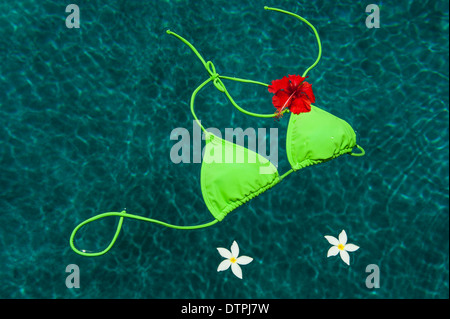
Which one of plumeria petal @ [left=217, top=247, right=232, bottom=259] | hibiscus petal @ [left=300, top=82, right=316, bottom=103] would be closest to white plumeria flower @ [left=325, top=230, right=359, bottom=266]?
plumeria petal @ [left=217, top=247, right=232, bottom=259]

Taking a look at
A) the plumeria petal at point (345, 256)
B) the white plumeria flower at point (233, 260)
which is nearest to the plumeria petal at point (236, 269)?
the white plumeria flower at point (233, 260)

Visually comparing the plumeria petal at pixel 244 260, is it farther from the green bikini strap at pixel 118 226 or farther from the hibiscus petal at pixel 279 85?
the hibiscus petal at pixel 279 85

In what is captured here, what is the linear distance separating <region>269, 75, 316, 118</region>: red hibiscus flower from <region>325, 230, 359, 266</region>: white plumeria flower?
176 cm

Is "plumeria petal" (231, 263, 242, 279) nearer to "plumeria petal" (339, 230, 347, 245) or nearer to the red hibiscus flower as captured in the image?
"plumeria petal" (339, 230, 347, 245)

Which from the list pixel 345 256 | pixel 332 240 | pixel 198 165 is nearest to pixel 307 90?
pixel 198 165

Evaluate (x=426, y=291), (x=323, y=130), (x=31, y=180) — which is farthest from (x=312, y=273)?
(x=31, y=180)

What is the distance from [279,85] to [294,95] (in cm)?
24

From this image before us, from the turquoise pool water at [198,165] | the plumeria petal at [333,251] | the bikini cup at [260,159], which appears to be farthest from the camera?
the plumeria petal at [333,251]

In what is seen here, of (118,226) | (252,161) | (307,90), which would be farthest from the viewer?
(307,90)

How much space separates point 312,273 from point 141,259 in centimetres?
225

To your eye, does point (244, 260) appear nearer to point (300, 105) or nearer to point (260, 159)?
point (260, 159)

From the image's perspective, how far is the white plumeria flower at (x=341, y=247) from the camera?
5184 millimetres

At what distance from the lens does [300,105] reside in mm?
4973

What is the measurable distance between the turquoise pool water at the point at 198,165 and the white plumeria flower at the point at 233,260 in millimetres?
76
